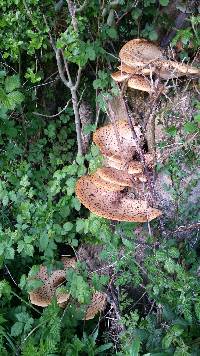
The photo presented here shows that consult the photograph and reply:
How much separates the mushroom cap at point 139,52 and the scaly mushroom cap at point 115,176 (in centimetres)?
88

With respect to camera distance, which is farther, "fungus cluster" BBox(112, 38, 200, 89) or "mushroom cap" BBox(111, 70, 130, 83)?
"mushroom cap" BBox(111, 70, 130, 83)

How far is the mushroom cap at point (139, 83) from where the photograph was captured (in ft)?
11.7

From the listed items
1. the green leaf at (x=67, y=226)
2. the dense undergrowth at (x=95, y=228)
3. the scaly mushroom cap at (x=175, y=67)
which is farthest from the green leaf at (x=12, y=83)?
the green leaf at (x=67, y=226)

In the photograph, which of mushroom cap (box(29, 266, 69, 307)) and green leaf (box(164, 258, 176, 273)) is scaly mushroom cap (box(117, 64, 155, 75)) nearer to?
green leaf (box(164, 258, 176, 273))

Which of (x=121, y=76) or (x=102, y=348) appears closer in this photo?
(x=102, y=348)

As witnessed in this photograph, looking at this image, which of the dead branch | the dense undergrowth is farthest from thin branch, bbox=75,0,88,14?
the dead branch

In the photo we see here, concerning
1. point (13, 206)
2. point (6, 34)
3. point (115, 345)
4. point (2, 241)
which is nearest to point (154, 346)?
point (115, 345)

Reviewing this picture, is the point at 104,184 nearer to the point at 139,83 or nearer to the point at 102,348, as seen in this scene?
the point at 139,83

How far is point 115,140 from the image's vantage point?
3.98 m

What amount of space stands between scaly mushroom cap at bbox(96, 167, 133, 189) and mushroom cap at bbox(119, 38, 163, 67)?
2.87 feet

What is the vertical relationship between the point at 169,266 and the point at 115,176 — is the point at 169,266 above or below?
below

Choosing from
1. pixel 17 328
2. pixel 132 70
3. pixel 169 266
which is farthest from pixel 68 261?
pixel 132 70

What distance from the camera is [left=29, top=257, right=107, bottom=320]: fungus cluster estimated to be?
4031 mm

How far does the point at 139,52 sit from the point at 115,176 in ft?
3.45
